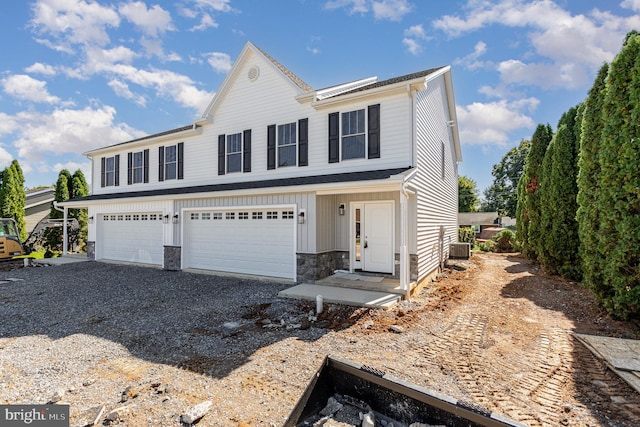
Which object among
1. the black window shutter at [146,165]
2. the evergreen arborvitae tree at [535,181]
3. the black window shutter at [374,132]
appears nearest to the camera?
the black window shutter at [374,132]

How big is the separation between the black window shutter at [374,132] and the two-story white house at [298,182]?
0.03 meters

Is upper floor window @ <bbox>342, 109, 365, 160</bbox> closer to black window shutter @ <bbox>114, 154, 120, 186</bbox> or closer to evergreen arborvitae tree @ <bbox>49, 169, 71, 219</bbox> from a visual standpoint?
black window shutter @ <bbox>114, 154, 120, 186</bbox>

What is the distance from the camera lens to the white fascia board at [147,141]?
12.7m

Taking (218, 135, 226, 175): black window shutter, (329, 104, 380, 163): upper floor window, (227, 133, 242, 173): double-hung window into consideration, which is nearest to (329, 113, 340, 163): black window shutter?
(329, 104, 380, 163): upper floor window

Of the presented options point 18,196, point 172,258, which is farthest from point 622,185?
point 18,196

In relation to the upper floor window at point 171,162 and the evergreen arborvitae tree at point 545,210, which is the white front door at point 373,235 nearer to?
the evergreen arborvitae tree at point 545,210

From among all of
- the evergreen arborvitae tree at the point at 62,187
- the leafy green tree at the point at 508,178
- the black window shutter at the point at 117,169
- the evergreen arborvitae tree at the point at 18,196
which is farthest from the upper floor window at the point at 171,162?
the leafy green tree at the point at 508,178

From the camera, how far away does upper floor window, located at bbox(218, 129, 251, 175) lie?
11523 millimetres

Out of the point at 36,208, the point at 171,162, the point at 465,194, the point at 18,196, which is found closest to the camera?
the point at 171,162

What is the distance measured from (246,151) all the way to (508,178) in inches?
1943

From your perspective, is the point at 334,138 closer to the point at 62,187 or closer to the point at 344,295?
the point at 344,295

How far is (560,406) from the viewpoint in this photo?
10.7 feet

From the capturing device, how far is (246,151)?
11.5 m

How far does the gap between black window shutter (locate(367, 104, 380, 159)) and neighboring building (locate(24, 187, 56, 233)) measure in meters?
25.0
